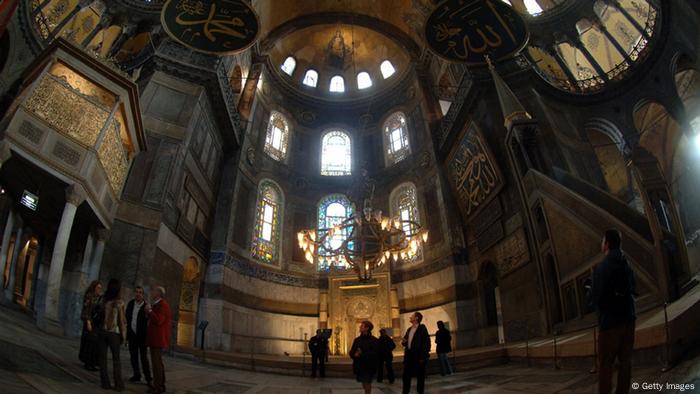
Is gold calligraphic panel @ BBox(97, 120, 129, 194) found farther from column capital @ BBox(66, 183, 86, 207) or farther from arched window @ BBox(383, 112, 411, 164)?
arched window @ BBox(383, 112, 411, 164)

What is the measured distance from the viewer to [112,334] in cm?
351

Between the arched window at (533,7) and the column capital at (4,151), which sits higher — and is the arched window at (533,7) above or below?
above

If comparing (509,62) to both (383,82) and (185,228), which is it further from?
(185,228)

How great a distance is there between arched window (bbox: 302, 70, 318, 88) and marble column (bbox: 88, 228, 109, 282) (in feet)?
41.9

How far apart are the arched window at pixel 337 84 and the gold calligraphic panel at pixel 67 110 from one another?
1301 centimetres

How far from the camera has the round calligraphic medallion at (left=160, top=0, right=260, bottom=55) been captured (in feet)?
33.5

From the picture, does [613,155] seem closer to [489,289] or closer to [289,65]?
[489,289]

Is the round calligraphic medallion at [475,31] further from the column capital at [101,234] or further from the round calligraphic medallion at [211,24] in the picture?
the column capital at [101,234]

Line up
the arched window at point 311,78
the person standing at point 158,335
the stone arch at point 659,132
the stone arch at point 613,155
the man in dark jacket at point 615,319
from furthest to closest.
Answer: the arched window at point 311,78, the stone arch at point 659,132, the stone arch at point 613,155, the person standing at point 158,335, the man in dark jacket at point 615,319

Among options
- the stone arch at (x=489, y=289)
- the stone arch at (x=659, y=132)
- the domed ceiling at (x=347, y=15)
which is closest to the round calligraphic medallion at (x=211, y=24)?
the domed ceiling at (x=347, y=15)

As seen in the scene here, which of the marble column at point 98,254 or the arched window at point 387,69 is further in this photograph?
the arched window at point 387,69

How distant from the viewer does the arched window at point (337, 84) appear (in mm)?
19000

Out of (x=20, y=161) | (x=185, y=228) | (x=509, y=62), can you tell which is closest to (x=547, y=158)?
(x=509, y=62)

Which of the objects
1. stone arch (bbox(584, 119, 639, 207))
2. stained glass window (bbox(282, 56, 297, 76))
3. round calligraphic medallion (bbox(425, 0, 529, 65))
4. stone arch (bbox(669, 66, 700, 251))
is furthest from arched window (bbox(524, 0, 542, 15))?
stained glass window (bbox(282, 56, 297, 76))
